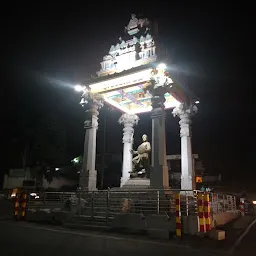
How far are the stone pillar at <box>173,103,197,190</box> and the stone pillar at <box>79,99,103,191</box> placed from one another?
5030mm

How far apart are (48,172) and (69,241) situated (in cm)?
2811

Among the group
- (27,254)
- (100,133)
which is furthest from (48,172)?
(27,254)

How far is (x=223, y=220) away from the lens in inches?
455

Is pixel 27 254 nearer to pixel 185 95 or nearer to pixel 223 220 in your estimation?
pixel 223 220

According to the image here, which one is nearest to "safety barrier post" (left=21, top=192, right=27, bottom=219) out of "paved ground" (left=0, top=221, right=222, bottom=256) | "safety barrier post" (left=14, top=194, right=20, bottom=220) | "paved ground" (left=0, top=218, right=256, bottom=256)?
"safety barrier post" (left=14, top=194, right=20, bottom=220)

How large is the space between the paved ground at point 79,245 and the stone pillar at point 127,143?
7.76 meters

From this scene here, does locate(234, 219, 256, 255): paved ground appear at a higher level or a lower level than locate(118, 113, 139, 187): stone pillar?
lower

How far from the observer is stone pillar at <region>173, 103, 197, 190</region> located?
1519 cm

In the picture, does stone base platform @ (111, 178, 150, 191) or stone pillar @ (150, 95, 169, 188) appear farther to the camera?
stone base platform @ (111, 178, 150, 191)

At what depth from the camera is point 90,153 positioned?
1516cm

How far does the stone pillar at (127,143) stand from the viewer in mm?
17016

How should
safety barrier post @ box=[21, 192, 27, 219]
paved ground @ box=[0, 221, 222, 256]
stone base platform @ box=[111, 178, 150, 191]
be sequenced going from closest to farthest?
paved ground @ box=[0, 221, 222, 256] → safety barrier post @ box=[21, 192, 27, 219] → stone base platform @ box=[111, 178, 150, 191]

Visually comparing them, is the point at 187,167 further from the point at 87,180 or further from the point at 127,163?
the point at 87,180

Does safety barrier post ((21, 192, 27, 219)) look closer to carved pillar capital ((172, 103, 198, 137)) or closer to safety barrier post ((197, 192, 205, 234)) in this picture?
safety barrier post ((197, 192, 205, 234))
